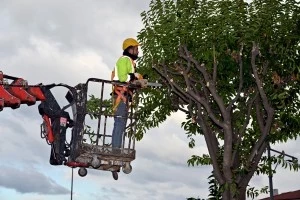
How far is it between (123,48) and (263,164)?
9931mm

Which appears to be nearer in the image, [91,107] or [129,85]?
[129,85]

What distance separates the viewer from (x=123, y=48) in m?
12.6

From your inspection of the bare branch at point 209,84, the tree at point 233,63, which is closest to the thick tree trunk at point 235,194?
the tree at point 233,63

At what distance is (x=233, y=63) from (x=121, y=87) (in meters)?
7.49

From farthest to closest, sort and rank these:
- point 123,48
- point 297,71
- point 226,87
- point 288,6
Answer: point 226,87, point 288,6, point 297,71, point 123,48

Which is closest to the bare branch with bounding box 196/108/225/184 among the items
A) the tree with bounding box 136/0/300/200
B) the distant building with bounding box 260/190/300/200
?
the tree with bounding box 136/0/300/200

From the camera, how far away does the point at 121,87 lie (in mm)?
12008

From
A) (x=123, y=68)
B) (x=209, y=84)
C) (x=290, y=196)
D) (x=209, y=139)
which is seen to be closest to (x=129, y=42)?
(x=123, y=68)

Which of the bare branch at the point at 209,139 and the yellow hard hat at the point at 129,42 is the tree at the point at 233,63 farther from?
the yellow hard hat at the point at 129,42

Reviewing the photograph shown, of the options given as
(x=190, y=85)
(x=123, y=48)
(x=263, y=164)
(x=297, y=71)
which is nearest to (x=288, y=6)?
(x=297, y=71)

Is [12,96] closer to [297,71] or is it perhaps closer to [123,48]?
[123,48]

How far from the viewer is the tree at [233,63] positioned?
17906 millimetres

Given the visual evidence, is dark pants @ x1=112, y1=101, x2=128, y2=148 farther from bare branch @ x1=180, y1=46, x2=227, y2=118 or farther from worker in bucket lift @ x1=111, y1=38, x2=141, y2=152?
bare branch @ x1=180, y1=46, x2=227, y2=118

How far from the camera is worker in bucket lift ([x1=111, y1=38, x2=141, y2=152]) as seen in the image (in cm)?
1177
